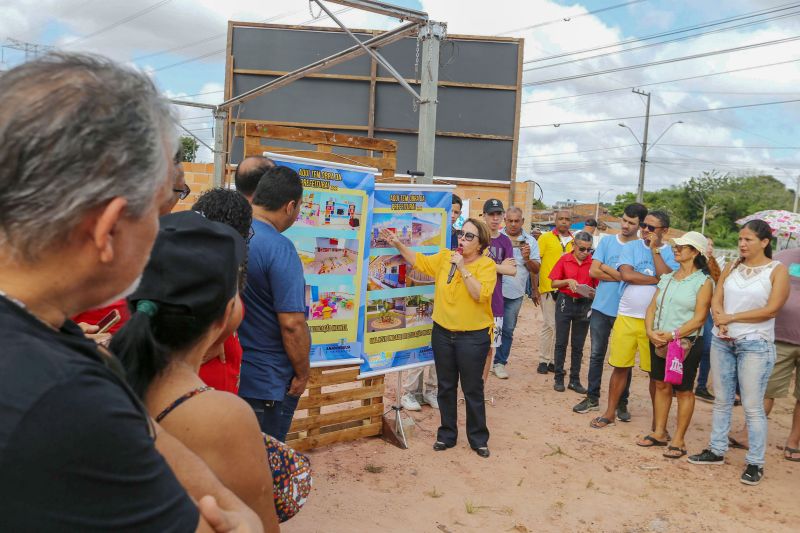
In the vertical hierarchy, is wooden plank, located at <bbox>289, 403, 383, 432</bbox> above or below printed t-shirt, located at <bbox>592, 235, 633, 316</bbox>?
below

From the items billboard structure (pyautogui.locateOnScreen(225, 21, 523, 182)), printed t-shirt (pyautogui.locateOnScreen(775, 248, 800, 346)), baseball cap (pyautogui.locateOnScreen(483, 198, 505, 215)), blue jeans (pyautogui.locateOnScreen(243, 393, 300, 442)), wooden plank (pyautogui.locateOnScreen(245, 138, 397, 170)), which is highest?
billboard structure (pyautogui.locateOnScreen(225, 21, 523, 182))

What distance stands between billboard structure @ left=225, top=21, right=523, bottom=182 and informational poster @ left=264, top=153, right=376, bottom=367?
26.4 ft

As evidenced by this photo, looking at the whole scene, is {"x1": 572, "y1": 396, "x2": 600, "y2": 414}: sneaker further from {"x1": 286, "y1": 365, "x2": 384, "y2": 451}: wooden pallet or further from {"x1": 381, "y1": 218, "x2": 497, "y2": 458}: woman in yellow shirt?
{"x1": 286, "y1": 365, "x2": 384, "y2": 451}: wooden pallet

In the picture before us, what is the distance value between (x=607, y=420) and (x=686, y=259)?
181 centimetres

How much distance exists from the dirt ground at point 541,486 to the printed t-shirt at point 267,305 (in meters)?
1.15

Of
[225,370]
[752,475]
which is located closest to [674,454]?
[752,475]

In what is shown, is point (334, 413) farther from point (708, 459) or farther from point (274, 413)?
point (708, 459)

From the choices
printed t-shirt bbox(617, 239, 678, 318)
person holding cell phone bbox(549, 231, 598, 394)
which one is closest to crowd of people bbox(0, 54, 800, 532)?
printed t-shirt bbox(617, 239, 678, 318)

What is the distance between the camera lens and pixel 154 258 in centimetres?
127

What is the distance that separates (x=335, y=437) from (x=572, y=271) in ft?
11.3

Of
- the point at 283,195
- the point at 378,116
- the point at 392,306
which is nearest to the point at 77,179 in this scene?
the point at 283,195

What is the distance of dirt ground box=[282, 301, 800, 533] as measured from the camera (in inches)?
154

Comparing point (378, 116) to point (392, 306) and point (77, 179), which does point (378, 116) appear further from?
point (77, 179)

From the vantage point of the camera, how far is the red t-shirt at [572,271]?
6.82 meters
